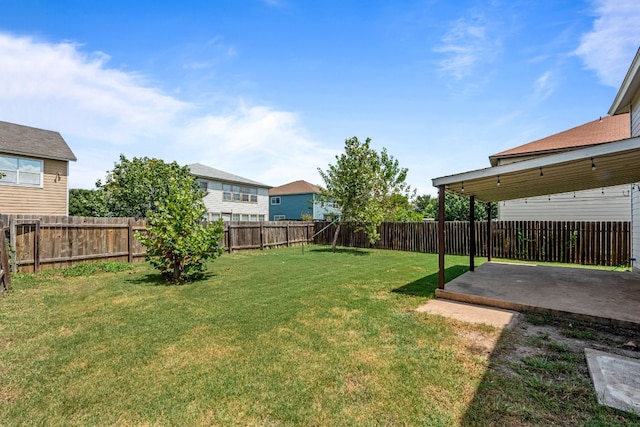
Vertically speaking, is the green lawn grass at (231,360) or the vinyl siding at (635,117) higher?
the vinyl siding at (635,117)

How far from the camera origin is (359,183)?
13523 mm

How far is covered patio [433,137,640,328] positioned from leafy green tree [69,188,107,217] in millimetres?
17978

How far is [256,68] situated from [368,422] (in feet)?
32.4

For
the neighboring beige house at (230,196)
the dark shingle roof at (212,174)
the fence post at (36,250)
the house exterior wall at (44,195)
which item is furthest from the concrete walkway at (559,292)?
the dark shingle roof at (212,174)

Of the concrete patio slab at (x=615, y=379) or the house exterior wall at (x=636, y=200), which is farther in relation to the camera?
the house exterior wall at (x=636, y=200)

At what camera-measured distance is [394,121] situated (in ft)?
39.8

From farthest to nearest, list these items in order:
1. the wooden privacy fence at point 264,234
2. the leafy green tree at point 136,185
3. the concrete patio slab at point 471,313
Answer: the leafy green tree at point 136,185 < the wooden privacy fence at point 264,234 < the concrete patio slab at point 471,313

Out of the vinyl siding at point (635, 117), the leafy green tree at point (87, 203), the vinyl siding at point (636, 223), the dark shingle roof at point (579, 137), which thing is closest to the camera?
the vinyl siding at point (635, 117)

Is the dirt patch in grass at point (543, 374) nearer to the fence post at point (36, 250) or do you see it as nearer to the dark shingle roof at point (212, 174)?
the fence post at point (36, 250)

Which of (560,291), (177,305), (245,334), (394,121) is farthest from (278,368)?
(394,121)

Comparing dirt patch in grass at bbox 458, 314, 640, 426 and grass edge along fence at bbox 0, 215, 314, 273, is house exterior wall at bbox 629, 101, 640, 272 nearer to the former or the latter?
dirt patch in grass at bbox 458, 314, 640, 426

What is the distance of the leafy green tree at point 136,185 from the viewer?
50.2 feet

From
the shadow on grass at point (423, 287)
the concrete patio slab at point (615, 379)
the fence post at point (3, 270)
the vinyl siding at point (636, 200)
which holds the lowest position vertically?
the shadow on grass at point (423, 287)

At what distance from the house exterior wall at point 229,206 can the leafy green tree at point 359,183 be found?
9.62 m
